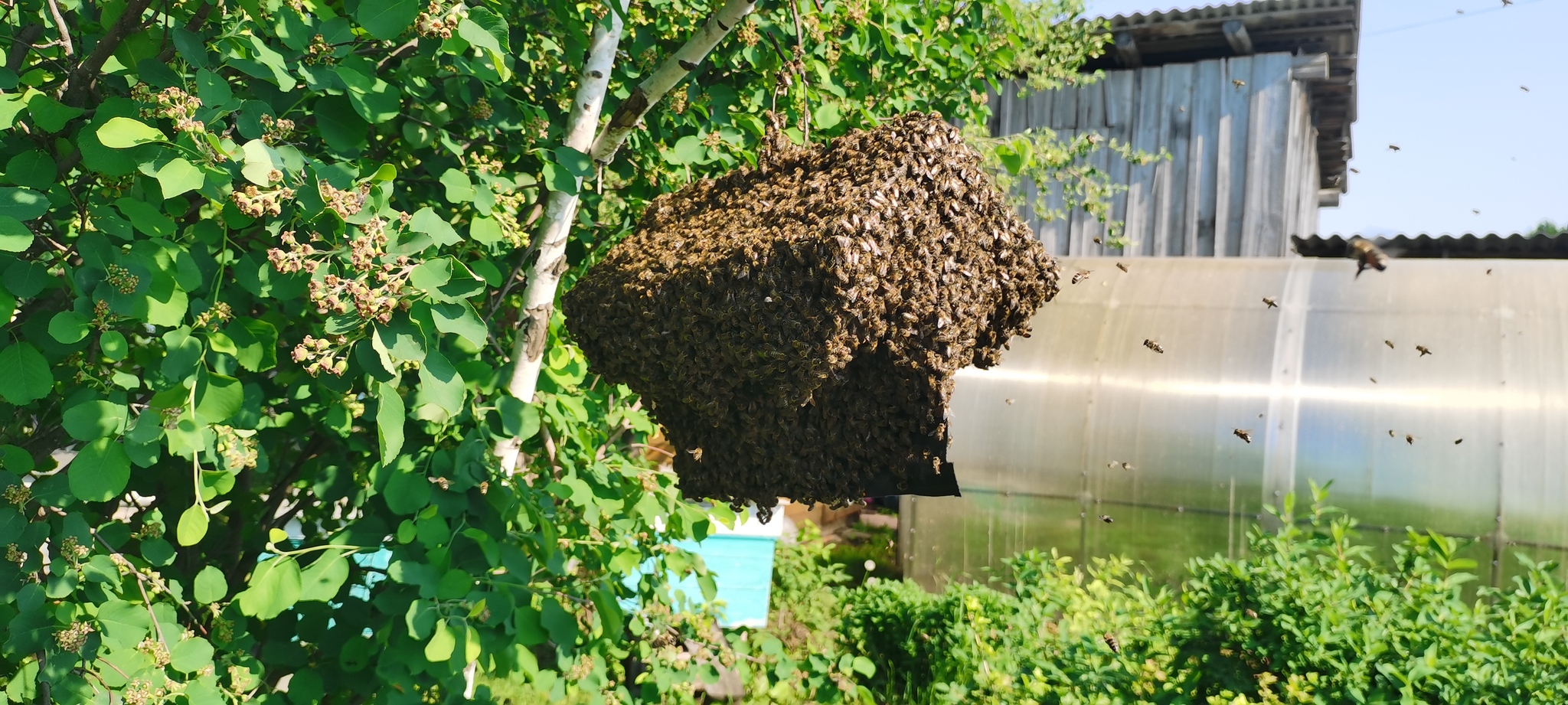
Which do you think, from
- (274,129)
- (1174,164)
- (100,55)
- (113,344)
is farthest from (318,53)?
(1174,164)

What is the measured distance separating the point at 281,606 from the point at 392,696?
1.01ft

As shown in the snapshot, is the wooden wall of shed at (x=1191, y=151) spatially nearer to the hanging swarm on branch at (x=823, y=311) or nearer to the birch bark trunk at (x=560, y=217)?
the birch bark trunk at (x=560, y=217)

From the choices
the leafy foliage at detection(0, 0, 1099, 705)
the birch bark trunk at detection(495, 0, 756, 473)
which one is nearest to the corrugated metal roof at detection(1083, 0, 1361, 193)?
the leafy foliage at detection(0, 0, 1099, 705)

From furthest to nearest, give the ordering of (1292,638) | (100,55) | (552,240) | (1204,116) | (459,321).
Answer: (1204,116) < (1292,638) < (552,240) < (100,55) < (459,321)

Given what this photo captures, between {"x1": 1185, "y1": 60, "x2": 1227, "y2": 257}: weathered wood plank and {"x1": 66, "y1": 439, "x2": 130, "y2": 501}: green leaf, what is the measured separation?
9258 mm

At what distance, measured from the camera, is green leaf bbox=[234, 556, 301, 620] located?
185cm

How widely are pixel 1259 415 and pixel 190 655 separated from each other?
583cm

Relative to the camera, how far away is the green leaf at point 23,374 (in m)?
1.66

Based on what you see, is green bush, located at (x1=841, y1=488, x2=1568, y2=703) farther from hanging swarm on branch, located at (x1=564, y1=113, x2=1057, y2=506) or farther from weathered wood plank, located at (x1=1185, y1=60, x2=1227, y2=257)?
weathered wood plank, located at (x1=1185, y1=60, x2=1227, y2=257)

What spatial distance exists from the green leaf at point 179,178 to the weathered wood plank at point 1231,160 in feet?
30.5

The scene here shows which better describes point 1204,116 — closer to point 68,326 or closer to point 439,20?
point 439,20

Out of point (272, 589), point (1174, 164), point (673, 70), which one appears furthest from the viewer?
point (1174, 164)

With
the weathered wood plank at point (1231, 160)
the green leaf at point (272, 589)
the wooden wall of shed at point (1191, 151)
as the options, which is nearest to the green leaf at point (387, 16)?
the green leaf at point (272, 589)

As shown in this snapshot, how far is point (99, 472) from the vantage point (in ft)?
5.38
